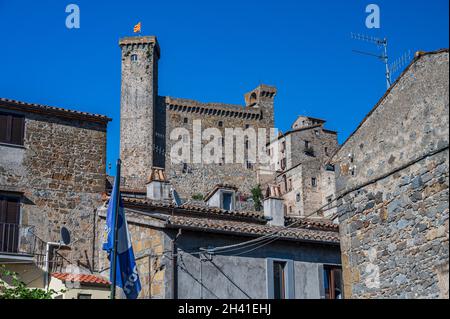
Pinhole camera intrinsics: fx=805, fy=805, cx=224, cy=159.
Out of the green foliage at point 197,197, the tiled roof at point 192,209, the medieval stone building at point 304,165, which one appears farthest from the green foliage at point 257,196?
the tiled roof at point 192,209

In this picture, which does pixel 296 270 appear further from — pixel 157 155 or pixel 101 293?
pixel 157 155

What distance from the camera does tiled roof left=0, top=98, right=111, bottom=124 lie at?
22797 millimetres

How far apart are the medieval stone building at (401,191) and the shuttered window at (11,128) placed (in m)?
11.9

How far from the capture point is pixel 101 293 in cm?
2034

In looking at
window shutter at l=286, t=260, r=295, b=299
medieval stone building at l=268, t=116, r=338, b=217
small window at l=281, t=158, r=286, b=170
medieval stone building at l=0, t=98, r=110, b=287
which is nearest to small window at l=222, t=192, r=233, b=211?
medieval stone building at l=0, t=98, r=110, b=287

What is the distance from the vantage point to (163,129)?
3024 inches

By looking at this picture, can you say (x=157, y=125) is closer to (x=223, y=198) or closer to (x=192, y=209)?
(x=223, y=198)

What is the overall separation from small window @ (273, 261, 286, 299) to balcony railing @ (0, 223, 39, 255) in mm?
6859

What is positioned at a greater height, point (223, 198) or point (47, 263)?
point (223, 198)

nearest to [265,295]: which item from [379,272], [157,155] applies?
[379,272]

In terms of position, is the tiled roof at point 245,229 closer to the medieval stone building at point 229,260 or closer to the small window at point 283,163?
the medieval stone building at point 229,260

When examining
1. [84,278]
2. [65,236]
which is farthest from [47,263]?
[84,278]

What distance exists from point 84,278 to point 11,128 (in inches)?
202

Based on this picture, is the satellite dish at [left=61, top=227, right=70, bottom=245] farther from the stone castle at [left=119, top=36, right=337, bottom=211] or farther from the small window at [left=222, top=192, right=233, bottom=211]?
the stone castle at [left=119, top=36, right=337, bottom=211]
